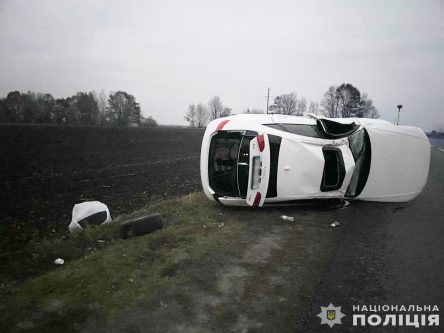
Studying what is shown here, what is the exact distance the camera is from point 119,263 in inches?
153

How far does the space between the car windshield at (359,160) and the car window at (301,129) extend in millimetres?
751

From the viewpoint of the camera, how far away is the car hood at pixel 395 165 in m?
6.27

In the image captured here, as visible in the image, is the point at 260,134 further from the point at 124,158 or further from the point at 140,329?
the point at 124,158

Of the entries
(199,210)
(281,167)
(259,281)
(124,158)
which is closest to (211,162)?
(199,210)

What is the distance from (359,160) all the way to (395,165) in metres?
0.70

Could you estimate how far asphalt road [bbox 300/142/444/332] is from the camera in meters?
3.07

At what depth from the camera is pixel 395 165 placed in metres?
6.28

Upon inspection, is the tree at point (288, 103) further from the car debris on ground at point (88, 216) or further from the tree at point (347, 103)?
the car debris on ground at point (88, 216)

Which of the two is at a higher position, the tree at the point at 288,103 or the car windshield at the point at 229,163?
the tree at the point at 288,103

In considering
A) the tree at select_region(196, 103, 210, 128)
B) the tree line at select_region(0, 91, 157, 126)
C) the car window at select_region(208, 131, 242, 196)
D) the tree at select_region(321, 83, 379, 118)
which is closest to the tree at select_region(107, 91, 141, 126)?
the tree line at select_region(0, 91, 157, 126)

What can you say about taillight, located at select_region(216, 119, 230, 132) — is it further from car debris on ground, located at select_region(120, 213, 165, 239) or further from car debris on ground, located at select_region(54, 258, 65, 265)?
car debris on ground, located at select_region(54, 258, 65, 265)

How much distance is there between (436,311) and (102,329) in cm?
310

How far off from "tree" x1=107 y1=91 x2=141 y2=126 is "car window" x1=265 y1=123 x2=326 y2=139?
73.7 meters

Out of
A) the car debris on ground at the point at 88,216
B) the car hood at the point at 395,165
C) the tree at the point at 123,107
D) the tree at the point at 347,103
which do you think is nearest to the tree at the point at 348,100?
the tree at the point at 347,103
